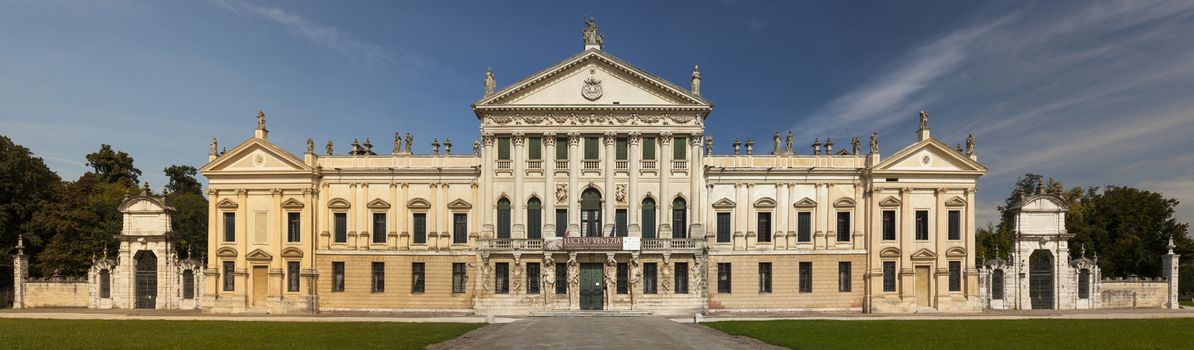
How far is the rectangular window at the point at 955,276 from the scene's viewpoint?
1566 inches

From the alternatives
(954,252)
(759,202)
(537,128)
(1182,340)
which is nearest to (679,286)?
(759,202)

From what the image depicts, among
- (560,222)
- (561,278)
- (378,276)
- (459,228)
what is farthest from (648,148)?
(378,276)

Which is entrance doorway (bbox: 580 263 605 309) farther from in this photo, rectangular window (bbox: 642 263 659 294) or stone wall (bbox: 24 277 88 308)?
stone wall (bbox: 24 277 88 308)

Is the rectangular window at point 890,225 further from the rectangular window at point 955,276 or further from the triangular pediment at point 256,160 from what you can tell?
the triangular pediment at point 256,160

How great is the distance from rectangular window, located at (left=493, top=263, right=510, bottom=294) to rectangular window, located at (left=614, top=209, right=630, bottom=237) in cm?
680

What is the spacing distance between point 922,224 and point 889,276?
3730 mm

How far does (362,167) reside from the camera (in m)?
40.6

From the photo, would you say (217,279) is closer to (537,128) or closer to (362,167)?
(362,167)

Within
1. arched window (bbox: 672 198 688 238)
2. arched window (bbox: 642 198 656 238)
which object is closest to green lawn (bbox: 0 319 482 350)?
arched window (bbox: 642 198 656 238)

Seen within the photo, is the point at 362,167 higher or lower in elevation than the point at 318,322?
higher

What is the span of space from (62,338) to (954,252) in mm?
43350

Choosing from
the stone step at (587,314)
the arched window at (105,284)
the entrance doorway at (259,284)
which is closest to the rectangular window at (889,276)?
the stone step at (587,314)

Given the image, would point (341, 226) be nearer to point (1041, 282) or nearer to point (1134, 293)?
point (1041, 282)

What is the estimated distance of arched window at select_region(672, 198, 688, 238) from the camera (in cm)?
4000
